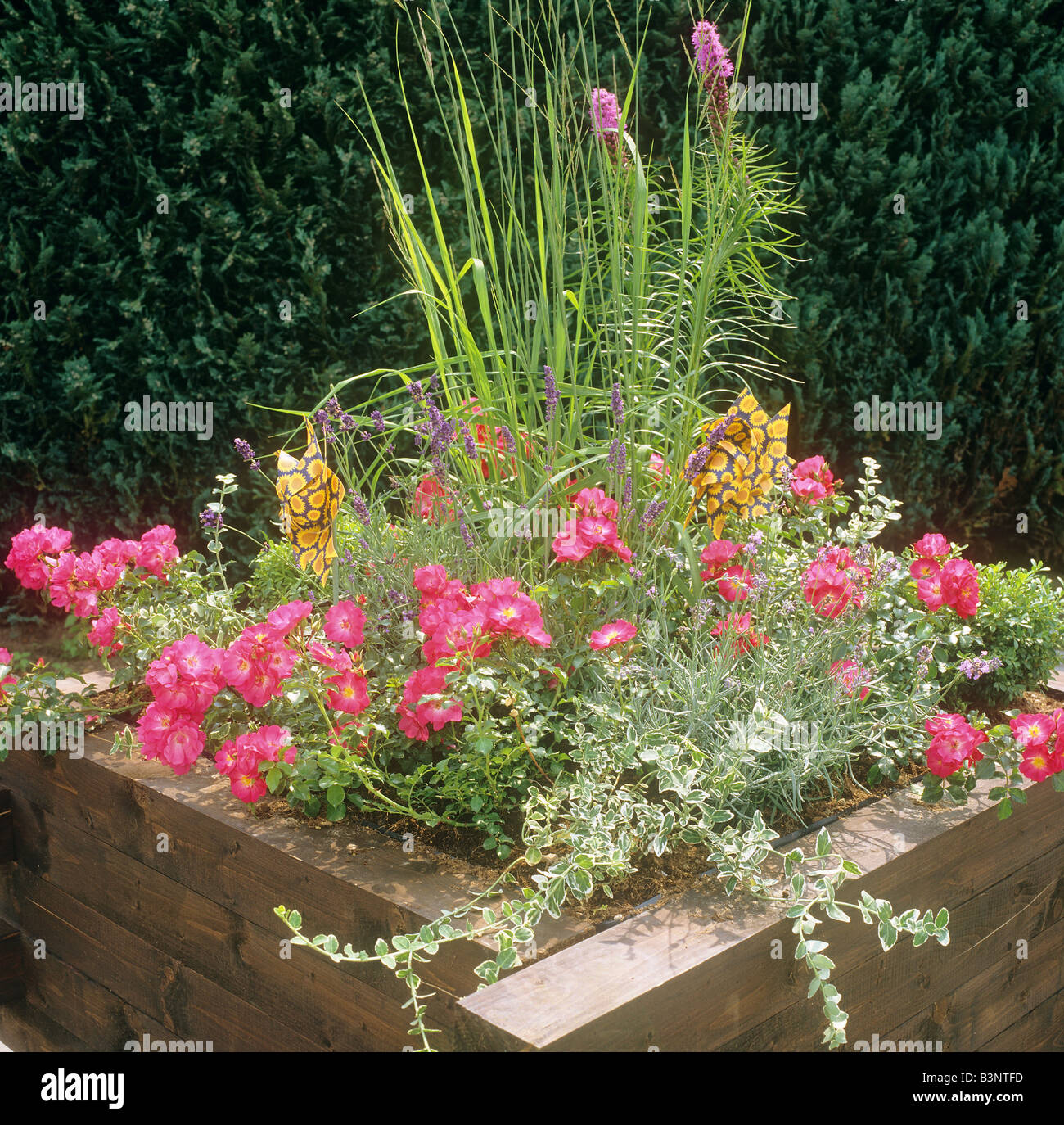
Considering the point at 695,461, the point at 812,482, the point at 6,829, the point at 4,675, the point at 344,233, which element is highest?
the point at 344,233

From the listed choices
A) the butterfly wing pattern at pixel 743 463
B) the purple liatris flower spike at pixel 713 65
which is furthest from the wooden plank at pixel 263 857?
the purple liatris flower spike at pixel 713 65

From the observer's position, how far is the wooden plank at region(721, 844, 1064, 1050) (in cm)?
162

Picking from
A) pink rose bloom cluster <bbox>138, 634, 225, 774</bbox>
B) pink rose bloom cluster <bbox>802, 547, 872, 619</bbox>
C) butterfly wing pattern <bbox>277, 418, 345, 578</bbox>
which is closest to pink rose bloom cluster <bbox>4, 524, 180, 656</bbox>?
butterfly wing pattern <bbox>277, 418, 345, 578</bbox>

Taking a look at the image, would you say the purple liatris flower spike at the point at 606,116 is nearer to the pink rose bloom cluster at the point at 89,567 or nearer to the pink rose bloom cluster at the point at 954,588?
the pink rose bloom cluster at the point at 954,588

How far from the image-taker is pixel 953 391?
4023 millimetres

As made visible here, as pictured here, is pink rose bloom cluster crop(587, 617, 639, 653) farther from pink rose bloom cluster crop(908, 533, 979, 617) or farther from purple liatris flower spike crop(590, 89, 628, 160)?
purple liatris flower spike crop(590, 89, 628, 160)

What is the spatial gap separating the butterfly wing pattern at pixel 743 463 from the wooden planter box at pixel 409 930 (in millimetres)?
729

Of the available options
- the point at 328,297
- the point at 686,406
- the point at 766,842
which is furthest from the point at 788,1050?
the point at 328,297

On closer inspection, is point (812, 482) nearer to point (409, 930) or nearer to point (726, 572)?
point (726, 572)

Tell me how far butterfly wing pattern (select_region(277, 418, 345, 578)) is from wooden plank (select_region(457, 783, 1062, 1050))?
1064mm

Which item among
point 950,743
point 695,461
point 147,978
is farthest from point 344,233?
point 950,743

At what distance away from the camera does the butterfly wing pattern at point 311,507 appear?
7.34 ft

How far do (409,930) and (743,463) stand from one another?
1.29 metres

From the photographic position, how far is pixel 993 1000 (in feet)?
6.69
